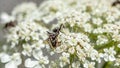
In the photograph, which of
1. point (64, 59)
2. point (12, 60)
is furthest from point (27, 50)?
point (64, 59)

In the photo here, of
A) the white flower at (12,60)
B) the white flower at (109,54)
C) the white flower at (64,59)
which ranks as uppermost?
the white flower at (12,60)

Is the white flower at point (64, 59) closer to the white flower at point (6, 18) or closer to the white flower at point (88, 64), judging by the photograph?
the white flower at point (88, 64)

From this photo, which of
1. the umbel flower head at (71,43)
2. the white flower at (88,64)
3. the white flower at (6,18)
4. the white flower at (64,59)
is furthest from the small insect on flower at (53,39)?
the white flower at (6,18)

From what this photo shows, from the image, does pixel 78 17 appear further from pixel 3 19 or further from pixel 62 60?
pixel 3 19

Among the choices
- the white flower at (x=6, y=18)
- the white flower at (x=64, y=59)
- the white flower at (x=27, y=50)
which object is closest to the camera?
the white flower at (x=64, y=59)

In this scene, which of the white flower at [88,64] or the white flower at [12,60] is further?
the white flower at [12,60]

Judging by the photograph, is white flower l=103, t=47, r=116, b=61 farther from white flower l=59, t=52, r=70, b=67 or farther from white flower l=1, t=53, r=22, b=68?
white flower l=1, t=53, r=22, b=68

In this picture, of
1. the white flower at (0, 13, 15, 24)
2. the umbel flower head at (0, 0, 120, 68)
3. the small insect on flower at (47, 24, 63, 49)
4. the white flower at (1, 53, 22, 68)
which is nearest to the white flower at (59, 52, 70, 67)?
the umbel flower head at (0, 0, 120, 68)

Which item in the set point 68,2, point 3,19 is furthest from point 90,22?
point 3,19
